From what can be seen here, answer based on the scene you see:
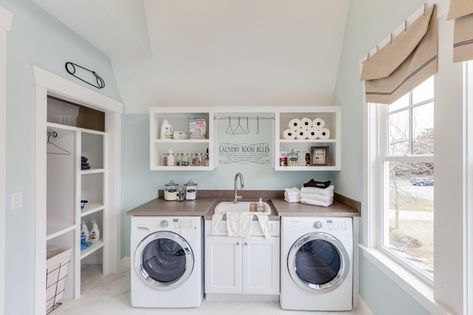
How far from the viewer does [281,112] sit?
2.75 metres

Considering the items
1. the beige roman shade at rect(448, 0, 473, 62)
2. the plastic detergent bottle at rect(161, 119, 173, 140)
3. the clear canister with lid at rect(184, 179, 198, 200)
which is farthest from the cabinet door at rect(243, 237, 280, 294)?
the beige roman shade at rect(448, 0, 473, 62)

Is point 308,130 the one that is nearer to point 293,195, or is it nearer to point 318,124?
point 318,124

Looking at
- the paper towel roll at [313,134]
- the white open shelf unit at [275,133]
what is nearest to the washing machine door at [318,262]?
the white open shelf unit at [275,133]

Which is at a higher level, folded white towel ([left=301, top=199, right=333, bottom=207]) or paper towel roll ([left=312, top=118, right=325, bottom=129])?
paper towel roll ([left=312, top=118, right=325, bottom=129])

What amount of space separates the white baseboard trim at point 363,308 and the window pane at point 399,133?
51.1 inches

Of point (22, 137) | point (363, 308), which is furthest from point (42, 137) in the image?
point (363, 308)

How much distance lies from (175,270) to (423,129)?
2237 millimetres

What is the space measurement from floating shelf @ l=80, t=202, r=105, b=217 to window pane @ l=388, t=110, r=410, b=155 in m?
2.85

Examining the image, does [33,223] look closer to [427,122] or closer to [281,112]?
[281,112]

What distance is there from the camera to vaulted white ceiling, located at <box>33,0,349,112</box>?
7.86 feet

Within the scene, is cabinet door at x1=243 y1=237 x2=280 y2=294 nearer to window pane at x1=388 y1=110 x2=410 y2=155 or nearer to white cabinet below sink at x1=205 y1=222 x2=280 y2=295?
white cabinet below sink at x1=205 y1=222 x2=280 y2=295

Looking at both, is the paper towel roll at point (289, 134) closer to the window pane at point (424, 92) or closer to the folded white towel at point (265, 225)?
the folded white towel at point (265, 225)

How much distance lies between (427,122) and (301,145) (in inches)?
58.3

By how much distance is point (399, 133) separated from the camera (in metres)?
1.79
